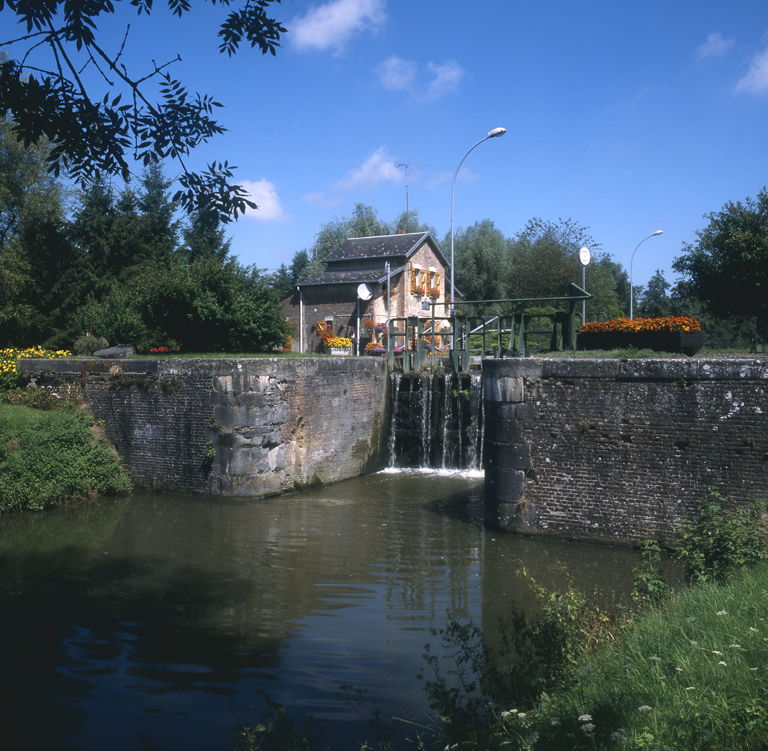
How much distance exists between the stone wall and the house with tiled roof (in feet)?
52.4

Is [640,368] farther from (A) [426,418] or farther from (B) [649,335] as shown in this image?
(A) [426,418]

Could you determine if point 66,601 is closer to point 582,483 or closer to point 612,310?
point 582,483

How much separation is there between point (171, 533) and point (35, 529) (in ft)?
7.26

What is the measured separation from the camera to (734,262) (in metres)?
24.2

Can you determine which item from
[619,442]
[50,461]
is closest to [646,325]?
[619,442]

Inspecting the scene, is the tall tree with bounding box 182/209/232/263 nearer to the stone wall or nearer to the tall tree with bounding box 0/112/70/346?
the tall tree with bounding box 0/112/70/346

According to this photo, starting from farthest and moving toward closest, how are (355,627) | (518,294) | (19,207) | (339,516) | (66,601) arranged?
(518,294) → (19,207) → (339,516) → (66,601) → (355,627)

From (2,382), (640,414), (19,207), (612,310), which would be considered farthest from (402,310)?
(640,414)

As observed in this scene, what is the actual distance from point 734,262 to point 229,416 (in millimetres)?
21214

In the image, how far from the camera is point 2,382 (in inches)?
574

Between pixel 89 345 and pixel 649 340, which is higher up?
pixel 89 345

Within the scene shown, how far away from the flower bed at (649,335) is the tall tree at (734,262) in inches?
615

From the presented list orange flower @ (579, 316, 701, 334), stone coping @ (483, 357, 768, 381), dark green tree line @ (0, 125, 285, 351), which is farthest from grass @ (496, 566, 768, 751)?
dark green tree line @ (0, 125, 285, 351)

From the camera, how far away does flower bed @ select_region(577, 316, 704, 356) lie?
1034cm
